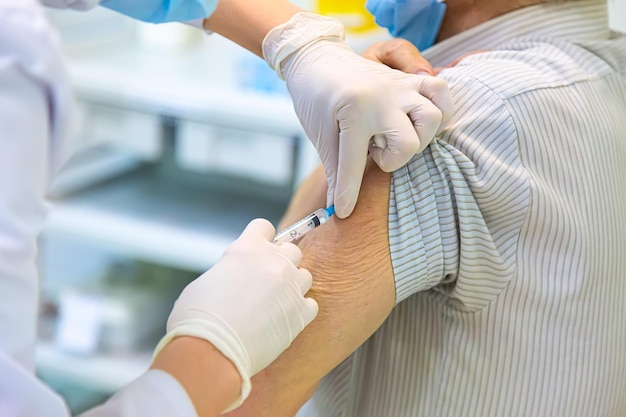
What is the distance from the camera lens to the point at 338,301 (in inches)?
39.0

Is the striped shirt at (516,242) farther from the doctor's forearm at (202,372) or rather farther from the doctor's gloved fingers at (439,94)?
the doctor's forearm at (202,372)

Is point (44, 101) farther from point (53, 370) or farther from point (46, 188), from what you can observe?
point (53, 370)

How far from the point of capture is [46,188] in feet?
2.00

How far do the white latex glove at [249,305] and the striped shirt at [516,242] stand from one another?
0.16m

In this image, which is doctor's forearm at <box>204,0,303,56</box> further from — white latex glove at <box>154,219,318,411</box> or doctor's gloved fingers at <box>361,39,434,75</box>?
white latex glove at <box>154,219,318,411</box>

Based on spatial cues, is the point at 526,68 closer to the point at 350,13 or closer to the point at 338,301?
the point at 338,301

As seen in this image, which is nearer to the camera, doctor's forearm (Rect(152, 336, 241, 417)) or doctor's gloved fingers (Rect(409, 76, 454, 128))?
doctor's forearm (Rect(152, 336, 241, 417))

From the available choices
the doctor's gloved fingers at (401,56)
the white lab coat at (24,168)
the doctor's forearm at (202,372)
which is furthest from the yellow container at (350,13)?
the white lab coat at (24,168)

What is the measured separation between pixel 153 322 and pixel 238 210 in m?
0.48

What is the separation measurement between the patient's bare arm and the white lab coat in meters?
0.41

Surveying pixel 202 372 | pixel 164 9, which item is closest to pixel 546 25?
pixel 164 9

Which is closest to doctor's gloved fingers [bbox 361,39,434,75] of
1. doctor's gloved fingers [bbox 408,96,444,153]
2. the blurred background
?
doctor's gloved fingers [bbox 408,96,444,153]

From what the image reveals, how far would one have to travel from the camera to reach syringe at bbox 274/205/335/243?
3.41 feet

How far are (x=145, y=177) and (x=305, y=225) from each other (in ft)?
5.90
